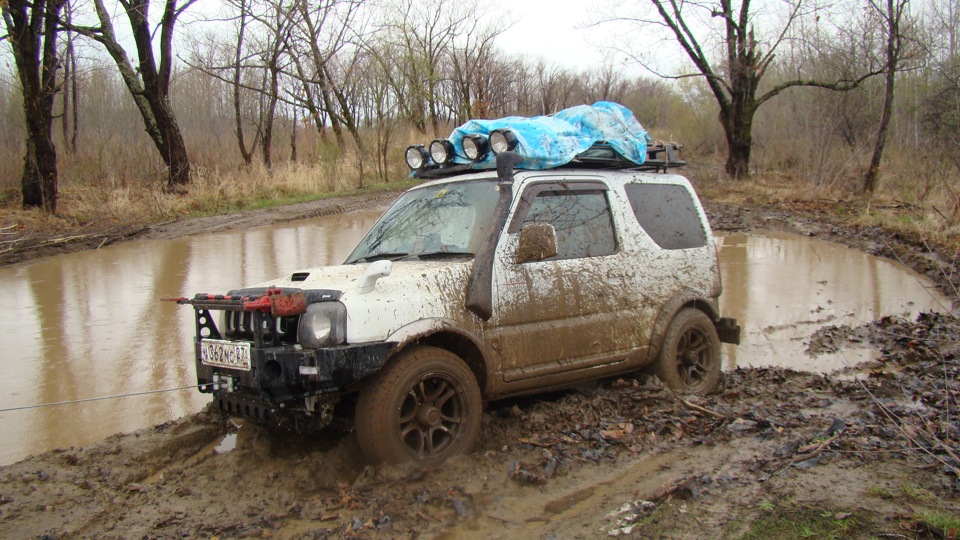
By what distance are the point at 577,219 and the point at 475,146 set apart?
0.89 meters

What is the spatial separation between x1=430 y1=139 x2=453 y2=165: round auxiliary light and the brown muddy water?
108 inches

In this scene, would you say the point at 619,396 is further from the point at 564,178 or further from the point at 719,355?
the point at 564,178

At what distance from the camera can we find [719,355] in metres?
6.02

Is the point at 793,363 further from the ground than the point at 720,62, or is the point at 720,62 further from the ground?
the point at 720,62

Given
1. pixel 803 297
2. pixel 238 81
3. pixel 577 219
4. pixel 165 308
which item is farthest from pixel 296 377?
pixel 238 81

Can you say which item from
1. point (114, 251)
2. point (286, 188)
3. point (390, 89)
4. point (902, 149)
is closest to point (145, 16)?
point (286, 188)

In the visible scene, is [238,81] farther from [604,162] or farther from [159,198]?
[604,162]

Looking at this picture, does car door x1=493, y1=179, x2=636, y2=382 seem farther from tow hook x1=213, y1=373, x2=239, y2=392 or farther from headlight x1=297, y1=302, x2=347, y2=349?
tow hook x1=213, y1=373, x2=239, y2=392

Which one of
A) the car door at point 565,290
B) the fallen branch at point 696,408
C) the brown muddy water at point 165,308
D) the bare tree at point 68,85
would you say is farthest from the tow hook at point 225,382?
the bare tree at point 68,85

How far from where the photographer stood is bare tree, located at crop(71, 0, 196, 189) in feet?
64.4

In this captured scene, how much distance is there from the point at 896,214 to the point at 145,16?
18.9m

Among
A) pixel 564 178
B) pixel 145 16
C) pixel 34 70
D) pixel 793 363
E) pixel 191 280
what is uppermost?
pixel 145 16

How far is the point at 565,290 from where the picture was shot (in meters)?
4.97

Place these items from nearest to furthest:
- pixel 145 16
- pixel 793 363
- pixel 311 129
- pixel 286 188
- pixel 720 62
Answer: pixel 793 363
pixel 145 16
pixel 286 188
pixel 720 62
pixel 311 129
